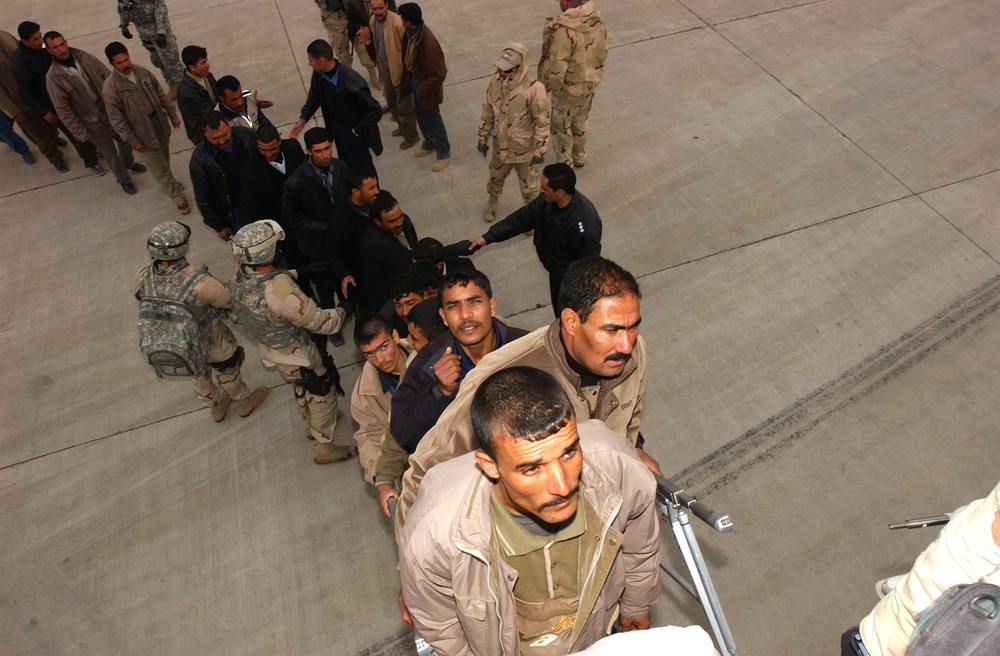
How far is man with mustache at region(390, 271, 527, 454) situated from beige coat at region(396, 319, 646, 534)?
262 millimetres

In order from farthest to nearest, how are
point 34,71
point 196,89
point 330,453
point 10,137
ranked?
point 10,137, point 34,71, point 196,89, point 330,453

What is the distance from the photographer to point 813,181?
6.70 metres

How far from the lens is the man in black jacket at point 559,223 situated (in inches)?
179

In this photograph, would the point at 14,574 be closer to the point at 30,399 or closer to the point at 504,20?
the point at 30,399

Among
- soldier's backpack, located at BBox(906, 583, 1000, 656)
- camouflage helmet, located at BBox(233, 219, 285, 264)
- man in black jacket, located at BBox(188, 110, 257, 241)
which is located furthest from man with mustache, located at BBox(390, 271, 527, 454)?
man in black jacket, located at BBox(188, 110, 257, 241)

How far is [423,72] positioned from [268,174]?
2.02 metres

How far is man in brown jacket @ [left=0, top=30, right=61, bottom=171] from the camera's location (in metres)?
7.45

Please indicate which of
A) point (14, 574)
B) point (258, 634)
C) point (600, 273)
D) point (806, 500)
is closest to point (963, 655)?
point (600, 273)

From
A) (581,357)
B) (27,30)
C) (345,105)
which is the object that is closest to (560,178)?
(581,357)

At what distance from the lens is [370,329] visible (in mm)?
3756

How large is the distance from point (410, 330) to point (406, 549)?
164 centimetres

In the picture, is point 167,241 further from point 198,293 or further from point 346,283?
point 346,283

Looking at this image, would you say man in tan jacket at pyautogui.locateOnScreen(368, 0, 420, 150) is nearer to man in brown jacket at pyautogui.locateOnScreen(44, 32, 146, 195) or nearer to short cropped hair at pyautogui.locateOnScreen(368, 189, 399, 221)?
man in brown jacket at pyautogui.locateOnScreen(44, 32, 146, 195)

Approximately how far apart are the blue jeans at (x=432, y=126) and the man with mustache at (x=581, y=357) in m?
4.71
